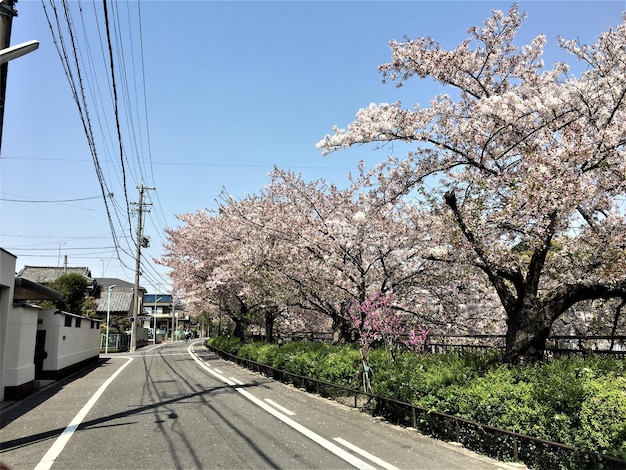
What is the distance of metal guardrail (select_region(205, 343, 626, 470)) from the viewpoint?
517 centimetres

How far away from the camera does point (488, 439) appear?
262 inches

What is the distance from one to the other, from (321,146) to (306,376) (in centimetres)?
741

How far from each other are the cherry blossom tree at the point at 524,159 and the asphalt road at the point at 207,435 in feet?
11.0

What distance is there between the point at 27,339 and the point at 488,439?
1283cm

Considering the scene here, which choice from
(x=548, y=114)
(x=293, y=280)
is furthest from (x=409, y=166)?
(x=293, y=280)

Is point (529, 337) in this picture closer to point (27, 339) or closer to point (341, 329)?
point (341, 329)

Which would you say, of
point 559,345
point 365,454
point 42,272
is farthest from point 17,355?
point 42,272

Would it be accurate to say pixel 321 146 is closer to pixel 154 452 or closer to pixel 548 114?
pixel 548 114

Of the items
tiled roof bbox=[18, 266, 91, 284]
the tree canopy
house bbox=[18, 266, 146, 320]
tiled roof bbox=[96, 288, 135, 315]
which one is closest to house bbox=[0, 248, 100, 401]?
the tree canopy

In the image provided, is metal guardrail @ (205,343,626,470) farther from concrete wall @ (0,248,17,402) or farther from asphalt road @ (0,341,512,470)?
concrete wall @ (0,248,17,402)

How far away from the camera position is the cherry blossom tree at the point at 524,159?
25.1 feet

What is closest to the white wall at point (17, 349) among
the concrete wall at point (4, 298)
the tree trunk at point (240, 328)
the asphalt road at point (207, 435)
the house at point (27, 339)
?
the house at point (27, 339)

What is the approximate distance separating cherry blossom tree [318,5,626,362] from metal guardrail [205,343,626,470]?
202 centimetres

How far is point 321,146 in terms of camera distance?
33.3 ft
